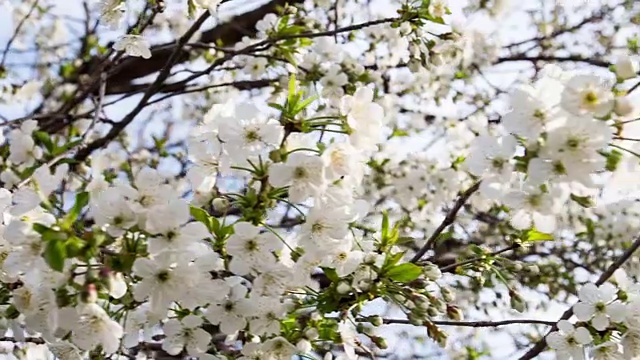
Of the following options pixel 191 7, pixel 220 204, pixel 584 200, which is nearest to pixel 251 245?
pixel 220 204

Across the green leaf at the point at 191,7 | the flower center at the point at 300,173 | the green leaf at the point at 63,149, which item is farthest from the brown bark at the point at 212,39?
the flower center at the point at 300,173

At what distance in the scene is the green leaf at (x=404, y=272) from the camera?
1.56 meters

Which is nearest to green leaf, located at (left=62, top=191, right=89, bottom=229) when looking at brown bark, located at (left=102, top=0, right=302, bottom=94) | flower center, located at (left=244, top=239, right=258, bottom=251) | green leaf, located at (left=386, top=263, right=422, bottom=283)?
flower center, located at (left=244, top=239, right=258, bottom=251)

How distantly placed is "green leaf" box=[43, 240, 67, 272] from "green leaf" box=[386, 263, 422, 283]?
26.1 inches

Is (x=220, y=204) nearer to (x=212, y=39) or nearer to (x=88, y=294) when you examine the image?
(x=88, y=294)

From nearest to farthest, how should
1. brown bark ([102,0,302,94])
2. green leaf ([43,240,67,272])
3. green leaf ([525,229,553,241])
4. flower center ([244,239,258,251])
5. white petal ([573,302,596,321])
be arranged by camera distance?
green leaf ([43,240,67,272]) < flower center ([244,239,258,251]) < white petal ([573,302,596,321]) < green leaf ([525,229,553,241]) < brown bark ([102,0,302,94])

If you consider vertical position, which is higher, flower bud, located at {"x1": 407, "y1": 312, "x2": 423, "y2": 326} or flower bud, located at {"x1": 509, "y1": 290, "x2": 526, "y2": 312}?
flower bud, located at {"x1": 509, "y1": 290, "x2": 526, "y2": 312}

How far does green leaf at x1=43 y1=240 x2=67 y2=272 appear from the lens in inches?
49.4

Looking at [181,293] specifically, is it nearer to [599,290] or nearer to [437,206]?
[599,290]

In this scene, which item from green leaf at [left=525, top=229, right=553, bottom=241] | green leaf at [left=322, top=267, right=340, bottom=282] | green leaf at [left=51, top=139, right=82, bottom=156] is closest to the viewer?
green leaf at [left=322, top=267, right=340, bottom=282]

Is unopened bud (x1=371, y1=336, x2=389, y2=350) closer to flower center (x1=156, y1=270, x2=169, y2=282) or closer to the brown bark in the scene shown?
flower center (x1=156, y1=270, x2=169, y2=282)

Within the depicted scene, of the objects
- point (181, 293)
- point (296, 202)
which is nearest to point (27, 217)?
point (181, 293)

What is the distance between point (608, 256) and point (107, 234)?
132 inches

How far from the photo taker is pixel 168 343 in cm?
164
